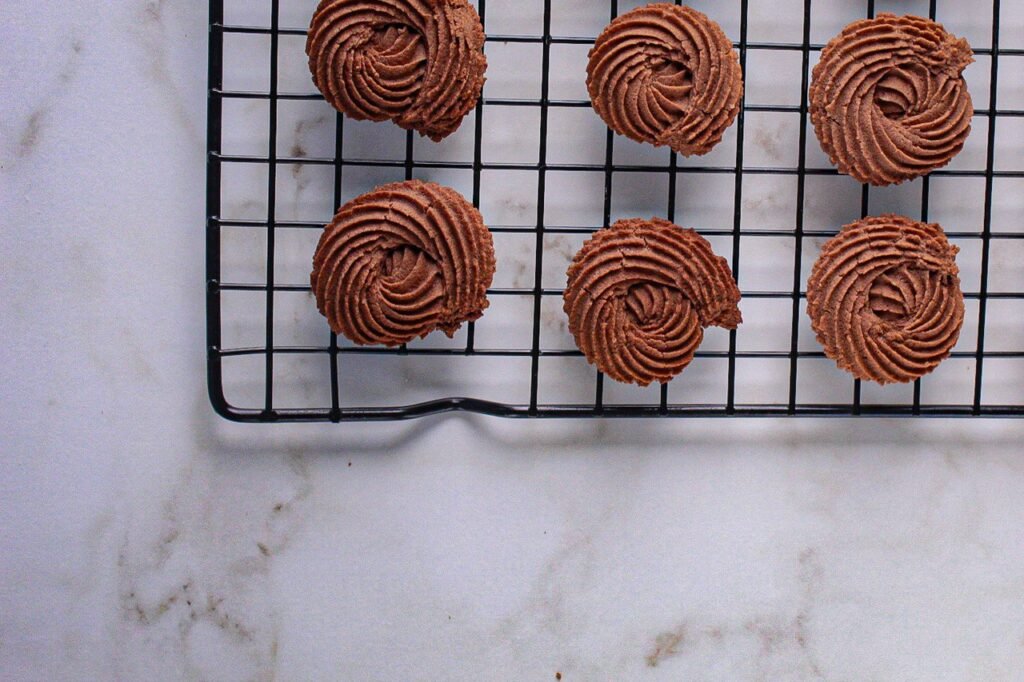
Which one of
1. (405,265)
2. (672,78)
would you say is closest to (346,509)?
(405,265)

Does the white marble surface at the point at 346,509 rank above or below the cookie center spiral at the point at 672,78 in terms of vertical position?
below

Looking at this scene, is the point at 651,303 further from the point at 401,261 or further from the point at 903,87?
the point at 903,87

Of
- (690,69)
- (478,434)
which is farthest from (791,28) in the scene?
(478,434)

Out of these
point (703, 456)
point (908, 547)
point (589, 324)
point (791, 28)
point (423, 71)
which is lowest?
point (908, 547)

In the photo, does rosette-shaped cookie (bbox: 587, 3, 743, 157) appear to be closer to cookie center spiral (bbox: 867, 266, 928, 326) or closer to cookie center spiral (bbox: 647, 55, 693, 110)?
cookie center spiral (bbox: 647, 55, 693, 110)

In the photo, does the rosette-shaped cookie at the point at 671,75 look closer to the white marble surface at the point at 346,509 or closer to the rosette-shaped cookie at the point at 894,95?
the rosette-shaped cookie at the point at 894,95

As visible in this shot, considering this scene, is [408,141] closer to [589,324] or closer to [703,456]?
[589,324]

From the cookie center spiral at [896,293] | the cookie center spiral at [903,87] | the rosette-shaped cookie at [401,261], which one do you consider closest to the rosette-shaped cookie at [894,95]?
the cookie center spiral at [903,87]
